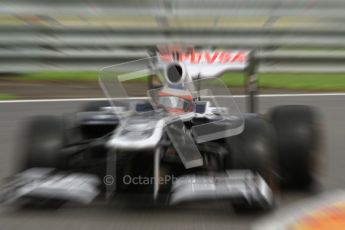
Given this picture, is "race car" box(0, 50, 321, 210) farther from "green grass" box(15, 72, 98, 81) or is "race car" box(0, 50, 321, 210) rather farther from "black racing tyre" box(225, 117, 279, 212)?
"green grass" box(15, 72, 98, 81)

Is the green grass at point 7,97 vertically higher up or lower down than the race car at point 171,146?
higher up

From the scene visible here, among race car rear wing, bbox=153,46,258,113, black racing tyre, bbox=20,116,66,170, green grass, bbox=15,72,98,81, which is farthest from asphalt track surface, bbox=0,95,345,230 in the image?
green grass, bbox=15,72,98,81

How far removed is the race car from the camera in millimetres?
3957

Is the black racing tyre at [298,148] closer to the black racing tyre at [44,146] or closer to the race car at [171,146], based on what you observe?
the race car at [171,146]

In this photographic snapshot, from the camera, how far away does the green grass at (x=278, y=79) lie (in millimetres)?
11305

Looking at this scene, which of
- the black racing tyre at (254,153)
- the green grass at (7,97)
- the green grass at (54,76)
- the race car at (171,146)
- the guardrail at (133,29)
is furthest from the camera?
the green grass at (54,76)

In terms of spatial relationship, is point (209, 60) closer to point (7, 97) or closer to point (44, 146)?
point (44, 146)

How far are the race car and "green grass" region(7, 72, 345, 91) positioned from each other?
6.26 m

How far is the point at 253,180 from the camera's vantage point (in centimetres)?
399

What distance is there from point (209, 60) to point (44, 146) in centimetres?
162

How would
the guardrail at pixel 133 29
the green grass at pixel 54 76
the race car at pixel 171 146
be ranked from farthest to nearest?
the green grass at pixel 54 76
the guardrail at pixel 133 29
the race car at pixel 171 146

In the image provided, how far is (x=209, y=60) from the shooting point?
5.20m

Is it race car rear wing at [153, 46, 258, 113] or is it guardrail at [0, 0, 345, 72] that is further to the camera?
guardrail at [0, 0, 345, 72]

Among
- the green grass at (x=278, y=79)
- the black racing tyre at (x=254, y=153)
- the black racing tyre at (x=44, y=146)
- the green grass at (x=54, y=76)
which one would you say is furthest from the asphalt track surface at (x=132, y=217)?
the green grass at (x=54, y=76)
